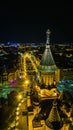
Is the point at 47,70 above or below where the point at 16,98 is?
above

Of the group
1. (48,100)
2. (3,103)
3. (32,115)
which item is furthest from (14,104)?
(48,100)

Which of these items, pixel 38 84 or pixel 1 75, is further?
pixel 1 75

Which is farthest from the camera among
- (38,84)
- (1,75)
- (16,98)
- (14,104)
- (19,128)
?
(1,75)

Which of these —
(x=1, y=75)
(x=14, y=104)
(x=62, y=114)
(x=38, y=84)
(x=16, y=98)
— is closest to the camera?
(x=62, y=114)

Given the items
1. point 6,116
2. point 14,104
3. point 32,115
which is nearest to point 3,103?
point 14,104

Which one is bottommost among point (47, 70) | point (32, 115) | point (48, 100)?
point (32, 115)

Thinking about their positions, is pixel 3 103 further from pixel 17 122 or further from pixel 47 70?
pixel 47 70

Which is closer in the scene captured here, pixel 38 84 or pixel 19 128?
pixel 38 84

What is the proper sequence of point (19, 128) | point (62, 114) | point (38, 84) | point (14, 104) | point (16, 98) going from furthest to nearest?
1. point (16, 98)
2. point (14, 104)
3. point (19, 128)
4. point (38, 84)
5. point (62, 114)

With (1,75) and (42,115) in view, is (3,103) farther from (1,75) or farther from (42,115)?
(1,75)
